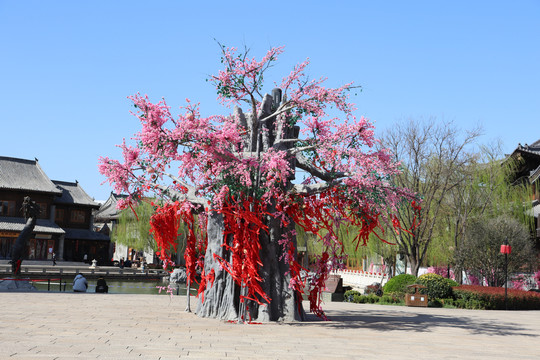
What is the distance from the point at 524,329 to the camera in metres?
14.9

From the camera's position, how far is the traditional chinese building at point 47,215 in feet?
173

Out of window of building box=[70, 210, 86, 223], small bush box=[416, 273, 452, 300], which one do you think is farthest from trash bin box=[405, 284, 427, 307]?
window of building box=[70, 210, 86, 223]

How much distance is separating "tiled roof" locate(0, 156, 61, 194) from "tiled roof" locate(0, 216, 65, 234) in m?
2.98

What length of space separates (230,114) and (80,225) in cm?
5003

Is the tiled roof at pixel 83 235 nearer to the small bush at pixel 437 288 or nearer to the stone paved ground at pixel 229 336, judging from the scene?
the small bush at pixel 437 288

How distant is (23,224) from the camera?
5241cm

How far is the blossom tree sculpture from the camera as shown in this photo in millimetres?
13609

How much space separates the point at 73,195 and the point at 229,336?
2120 inches

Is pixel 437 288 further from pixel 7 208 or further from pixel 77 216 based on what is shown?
pixel 77 216

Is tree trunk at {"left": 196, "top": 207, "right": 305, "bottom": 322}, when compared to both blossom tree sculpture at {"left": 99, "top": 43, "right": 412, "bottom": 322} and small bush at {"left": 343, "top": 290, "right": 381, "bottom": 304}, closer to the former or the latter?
blossom tree sculpture at {"left": 99, "top": 43, "right": 412, "bottom": 322}

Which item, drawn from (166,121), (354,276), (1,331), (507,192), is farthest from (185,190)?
(354,276)

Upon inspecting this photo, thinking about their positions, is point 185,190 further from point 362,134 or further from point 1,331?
point 1,331

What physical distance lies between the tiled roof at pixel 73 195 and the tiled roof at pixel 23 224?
10.8 ft

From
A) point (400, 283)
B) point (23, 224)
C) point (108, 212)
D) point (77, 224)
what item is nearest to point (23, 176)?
point (23, 224)
